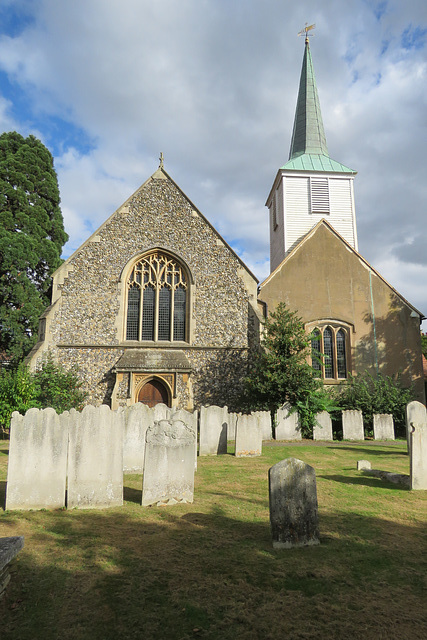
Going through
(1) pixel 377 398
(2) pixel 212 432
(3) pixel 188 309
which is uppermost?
(3) pixel 188 309

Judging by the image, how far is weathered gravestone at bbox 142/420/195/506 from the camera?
5.96m

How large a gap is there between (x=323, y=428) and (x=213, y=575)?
1227cm

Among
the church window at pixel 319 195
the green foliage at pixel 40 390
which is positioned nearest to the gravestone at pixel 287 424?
the green foliage at pixel 40 390

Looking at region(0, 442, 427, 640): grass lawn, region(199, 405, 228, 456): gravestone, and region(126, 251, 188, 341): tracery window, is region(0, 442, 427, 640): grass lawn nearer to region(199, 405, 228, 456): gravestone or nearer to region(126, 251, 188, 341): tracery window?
region(199, 405, 228, 456): gravestone

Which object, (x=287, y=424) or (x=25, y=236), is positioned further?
(x=25, y=236)

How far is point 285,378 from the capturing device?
15195 millimetres

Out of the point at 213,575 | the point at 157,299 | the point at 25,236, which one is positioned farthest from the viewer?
the point at 25,236

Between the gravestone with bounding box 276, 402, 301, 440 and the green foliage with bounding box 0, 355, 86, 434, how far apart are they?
7834 mm

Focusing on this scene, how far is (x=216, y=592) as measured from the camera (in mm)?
3289

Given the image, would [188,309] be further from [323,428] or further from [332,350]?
[323,428]

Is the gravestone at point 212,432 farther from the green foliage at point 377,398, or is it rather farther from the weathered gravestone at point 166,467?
the green foliage at point 377,398

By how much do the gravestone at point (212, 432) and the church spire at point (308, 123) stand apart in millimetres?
23657

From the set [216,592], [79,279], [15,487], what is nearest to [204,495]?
[15,487]

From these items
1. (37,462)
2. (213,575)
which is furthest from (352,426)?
(213,575)
